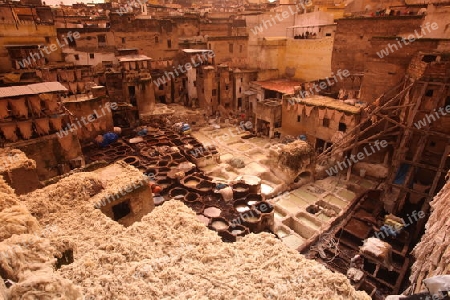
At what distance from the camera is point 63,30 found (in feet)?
94.8

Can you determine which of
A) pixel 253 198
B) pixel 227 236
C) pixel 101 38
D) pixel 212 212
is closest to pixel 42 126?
pixel 212 212

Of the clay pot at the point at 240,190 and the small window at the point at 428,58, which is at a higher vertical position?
the small window at the point at 428,58

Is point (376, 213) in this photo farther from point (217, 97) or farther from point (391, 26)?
point (217, 97)

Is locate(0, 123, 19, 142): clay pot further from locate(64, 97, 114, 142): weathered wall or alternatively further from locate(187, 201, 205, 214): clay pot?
locate(187, 201, 205, 214): clay pot

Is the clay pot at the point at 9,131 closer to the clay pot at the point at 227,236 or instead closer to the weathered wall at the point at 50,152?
the weathered wall at the point at 50,152

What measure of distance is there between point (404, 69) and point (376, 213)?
1032 cm

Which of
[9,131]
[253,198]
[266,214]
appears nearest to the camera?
[9,131]

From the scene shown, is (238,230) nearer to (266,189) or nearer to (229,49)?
(266,189)

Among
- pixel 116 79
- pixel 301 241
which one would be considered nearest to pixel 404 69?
pixel 301 241

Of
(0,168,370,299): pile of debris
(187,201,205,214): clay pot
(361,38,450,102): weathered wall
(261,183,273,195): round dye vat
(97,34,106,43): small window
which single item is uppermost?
(97,34,106,43): small window

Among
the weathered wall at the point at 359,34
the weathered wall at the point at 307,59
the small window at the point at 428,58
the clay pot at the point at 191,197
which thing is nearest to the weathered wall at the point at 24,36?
the clay pot at the point at 191,197

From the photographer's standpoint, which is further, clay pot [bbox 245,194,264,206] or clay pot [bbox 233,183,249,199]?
clay pot [bbox 233,183,249,199]

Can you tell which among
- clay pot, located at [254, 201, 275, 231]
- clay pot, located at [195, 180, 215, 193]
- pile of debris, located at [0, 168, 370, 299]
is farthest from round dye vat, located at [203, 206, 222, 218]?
pile of debris, located at [0, 168, 370, 299]

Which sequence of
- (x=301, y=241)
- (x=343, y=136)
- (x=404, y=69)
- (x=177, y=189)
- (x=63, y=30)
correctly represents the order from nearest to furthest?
(x=301, y=241)
(x=177, y=189)
(x=404, y=69)
(x=343, y=136)
(x=63, y=30)
